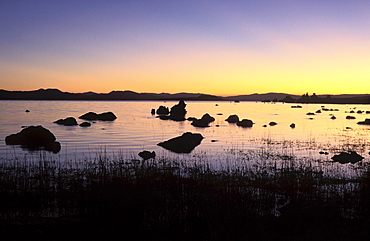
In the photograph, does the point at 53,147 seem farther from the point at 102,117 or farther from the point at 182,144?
the point at 102,117

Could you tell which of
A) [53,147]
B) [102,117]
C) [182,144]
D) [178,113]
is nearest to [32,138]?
[53,147]

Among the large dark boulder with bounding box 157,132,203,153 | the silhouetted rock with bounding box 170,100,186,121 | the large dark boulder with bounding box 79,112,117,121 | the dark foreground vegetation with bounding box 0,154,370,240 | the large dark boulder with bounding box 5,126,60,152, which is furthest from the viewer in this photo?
the silhouetted rock with bounding box 170,100,186,121

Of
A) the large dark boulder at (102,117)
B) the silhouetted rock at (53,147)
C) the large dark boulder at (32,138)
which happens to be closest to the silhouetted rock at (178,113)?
the large dark boulder at (102,117)

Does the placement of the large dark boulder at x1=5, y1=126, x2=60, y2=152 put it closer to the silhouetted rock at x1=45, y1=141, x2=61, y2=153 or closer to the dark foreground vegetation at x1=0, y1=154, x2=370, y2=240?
the silhouetted rock at x1=45, y1=141, x2=61, y2=153

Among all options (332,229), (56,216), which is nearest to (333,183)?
(332,229)

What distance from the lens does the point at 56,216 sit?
35.5 ft

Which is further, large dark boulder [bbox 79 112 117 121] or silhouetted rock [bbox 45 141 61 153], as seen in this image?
large dark boulder [bbox 79 112 117 121]

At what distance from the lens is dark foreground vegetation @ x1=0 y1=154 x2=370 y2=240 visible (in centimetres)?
926

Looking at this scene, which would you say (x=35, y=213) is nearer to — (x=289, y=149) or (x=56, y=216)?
(x=56, y=216)

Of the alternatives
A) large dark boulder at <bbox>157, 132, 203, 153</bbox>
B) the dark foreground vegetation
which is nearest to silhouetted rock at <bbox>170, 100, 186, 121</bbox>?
large dark boulder at <bbox>157, 132, 203, 153</bbox>

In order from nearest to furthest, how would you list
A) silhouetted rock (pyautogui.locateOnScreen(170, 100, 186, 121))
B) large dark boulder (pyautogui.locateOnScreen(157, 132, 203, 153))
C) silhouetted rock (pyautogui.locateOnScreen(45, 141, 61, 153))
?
large dark boulder (pyautogui.locateOnScreen(157, 132, 203, 153))
silhouetted rock (pyautogui.locateOnScreen(45, 141, 61, 153))
silhouetted rock (pyautogui.locateOnScreen(170, 100, 186, 121))

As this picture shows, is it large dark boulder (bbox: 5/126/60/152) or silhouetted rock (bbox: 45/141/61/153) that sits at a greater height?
large dark boulder (bbox: 5/126/60/152)

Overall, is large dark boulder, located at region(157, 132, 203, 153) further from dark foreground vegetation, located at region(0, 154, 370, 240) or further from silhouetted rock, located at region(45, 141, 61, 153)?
dark foreground vegetation, located at region(0, 154, 370, 240)

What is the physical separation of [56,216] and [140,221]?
10.7 ft
